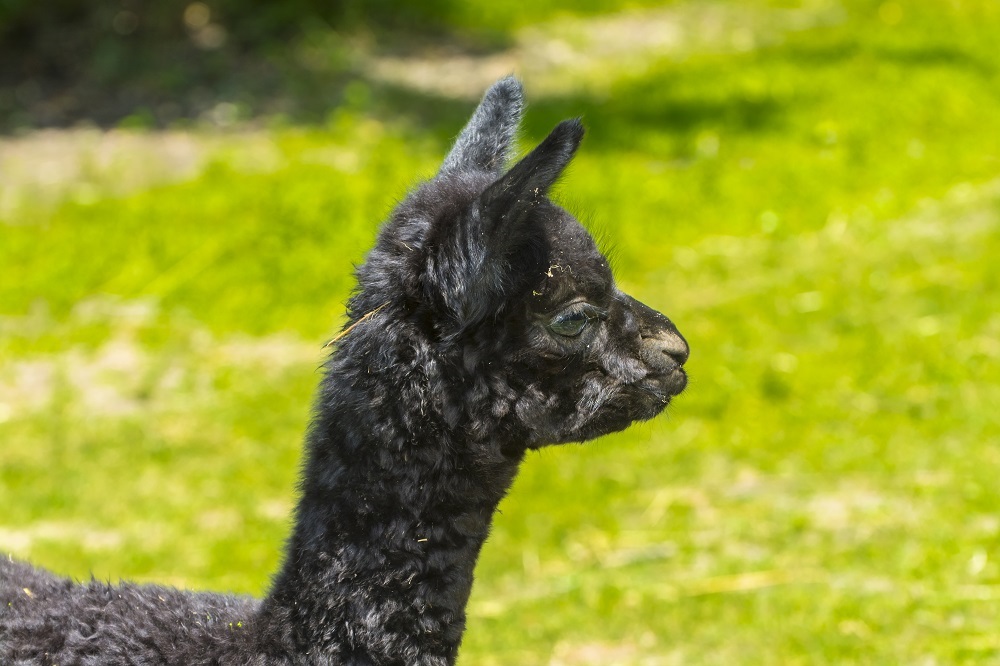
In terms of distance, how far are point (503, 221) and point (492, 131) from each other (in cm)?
92

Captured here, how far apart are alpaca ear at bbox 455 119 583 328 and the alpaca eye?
0.62 ft

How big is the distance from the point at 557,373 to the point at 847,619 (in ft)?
9.69

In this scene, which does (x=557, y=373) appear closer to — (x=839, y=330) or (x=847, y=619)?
(x=847, y=619)

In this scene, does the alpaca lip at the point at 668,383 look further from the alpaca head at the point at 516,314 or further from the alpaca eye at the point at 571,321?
the alpaca eye at the point at 571,321

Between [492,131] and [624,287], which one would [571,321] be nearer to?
[492,131]

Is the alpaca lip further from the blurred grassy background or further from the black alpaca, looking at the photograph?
the blurred grassy background

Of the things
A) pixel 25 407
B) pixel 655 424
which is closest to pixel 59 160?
pixel 25 407

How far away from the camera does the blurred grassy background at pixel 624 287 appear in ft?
21.6

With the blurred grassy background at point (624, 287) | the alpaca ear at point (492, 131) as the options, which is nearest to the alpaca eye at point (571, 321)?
the alpaca ear at point (492, 131)

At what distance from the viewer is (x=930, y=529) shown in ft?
22.3

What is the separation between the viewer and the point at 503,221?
11.4 ft

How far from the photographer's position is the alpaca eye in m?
3.69

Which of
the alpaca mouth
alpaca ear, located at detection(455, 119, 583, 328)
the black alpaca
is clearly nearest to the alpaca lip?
the alpaca mouth

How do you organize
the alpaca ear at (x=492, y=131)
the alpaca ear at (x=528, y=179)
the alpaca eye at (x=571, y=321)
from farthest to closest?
the alpaca ear at (x=492, y=131)
the alpaca eye at (x=571, y=321)
the alpaca ear at (x=528, y=179)
